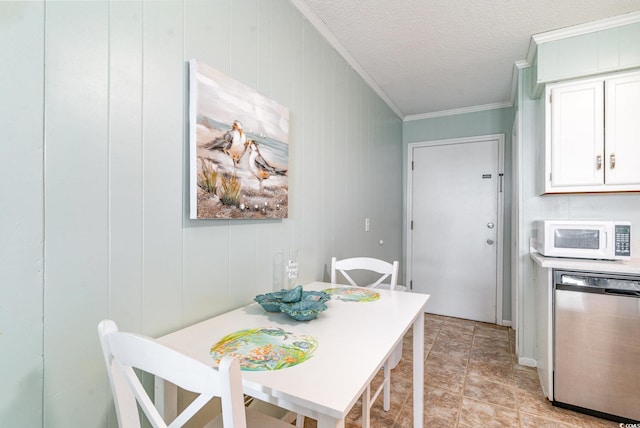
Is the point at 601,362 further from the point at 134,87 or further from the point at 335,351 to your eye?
the point at 134,87

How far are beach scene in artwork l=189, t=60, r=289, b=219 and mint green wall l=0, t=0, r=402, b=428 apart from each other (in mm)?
→ 59

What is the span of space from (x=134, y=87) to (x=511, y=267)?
383cm

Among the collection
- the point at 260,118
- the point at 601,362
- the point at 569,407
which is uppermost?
Result: the point at 260,118

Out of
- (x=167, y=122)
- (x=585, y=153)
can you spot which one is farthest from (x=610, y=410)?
(x=167, y=122)

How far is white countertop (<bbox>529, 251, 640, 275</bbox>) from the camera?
177 cm

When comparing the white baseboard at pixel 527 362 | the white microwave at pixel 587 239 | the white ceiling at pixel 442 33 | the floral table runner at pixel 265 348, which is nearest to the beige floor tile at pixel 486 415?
the white baseboard at pixel 527 362

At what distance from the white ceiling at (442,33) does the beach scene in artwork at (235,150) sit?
2.87ft

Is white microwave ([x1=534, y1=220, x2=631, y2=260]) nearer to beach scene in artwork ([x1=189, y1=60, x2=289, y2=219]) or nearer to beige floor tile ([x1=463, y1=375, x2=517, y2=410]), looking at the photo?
beige floor tile ([x1=463, y1=375, x2=517, y2=410])

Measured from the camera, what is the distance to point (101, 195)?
96cm

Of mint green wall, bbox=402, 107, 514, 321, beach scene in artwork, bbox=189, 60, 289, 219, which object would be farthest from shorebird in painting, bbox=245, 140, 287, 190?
mint green wall, bbox=402, 107, 514, 321

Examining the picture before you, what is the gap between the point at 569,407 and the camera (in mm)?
1936

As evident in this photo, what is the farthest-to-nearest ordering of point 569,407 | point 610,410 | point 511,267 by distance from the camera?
point 511,267 → point 569,407 → point 610,410

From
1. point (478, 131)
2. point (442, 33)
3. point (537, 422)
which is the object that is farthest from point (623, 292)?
point (478, 131)

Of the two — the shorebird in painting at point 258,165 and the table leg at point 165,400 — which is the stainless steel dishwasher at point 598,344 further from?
the table leg at point 165,400
